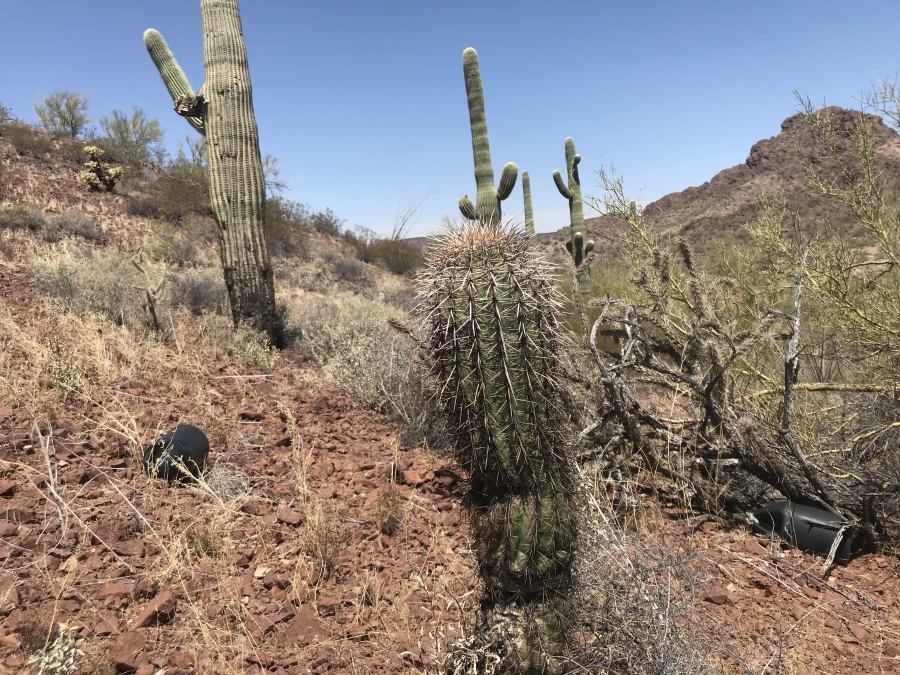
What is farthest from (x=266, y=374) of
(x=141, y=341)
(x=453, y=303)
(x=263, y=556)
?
(x=453, y=303)

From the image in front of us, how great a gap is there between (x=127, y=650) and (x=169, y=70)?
7.36 metres

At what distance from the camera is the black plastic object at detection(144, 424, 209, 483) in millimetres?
3309

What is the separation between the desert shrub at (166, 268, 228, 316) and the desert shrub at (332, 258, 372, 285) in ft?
20.9

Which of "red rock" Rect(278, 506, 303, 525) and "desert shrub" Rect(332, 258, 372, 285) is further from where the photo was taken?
"desert shrub" Rect(332, 258, 372, 285)

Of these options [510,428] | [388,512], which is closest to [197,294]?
[388,512]

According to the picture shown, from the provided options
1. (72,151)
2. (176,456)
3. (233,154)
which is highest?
(72,151)

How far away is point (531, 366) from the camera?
1.97m

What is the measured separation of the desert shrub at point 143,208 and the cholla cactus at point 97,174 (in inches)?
50.7

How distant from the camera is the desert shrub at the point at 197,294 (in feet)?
23.7

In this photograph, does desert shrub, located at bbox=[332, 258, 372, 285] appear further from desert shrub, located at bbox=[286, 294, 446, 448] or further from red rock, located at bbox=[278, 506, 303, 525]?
red rock, located at bbox=[278, 506, 303, 525]

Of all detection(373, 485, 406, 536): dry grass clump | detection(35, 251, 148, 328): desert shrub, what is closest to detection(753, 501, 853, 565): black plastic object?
detection(373, 485, 406, 536): dry grass clump

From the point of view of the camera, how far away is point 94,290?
6.11 metres

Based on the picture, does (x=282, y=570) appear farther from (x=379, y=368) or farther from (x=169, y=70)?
(x=169, y=70)

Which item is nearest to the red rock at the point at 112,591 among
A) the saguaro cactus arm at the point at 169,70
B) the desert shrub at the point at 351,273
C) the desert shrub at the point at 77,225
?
the saguaro cactus arm at the point at 169,70
